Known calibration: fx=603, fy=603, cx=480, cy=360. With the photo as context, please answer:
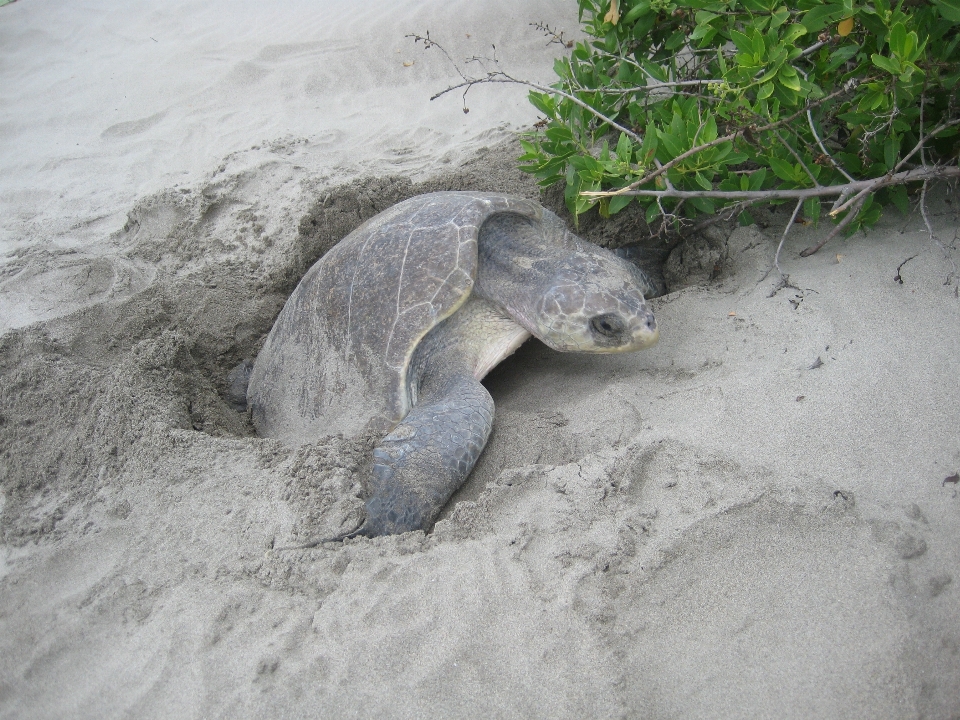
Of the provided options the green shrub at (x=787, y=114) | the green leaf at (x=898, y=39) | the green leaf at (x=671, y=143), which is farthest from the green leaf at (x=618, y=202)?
the green leaf at (x=898, y=39)

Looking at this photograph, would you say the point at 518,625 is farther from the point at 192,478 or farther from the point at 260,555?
the point at 192,478

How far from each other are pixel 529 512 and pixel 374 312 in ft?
2.90

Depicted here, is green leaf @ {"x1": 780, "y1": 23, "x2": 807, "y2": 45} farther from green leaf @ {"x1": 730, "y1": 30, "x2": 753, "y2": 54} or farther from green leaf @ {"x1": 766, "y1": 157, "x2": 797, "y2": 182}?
green leaf @ {"x1": 766, "y1": 157, "x2": 797, "y2": 182}

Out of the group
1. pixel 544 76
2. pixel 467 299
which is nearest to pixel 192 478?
pixel 467 299

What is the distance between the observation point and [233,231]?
3035 millimetres

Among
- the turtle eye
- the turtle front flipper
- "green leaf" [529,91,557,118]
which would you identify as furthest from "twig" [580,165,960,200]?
the turtle front flipper

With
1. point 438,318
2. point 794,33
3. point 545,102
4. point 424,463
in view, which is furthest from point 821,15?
point 424,463

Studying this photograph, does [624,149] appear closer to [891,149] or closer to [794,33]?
[794,33]

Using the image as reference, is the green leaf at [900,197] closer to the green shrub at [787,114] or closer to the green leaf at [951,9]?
the green shrub at [787,114]

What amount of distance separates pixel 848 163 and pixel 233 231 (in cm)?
267

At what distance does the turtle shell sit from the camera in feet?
6.35

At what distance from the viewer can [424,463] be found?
5.36ft

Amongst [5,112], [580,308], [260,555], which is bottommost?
[260,555]

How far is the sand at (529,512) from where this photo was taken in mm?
1135
